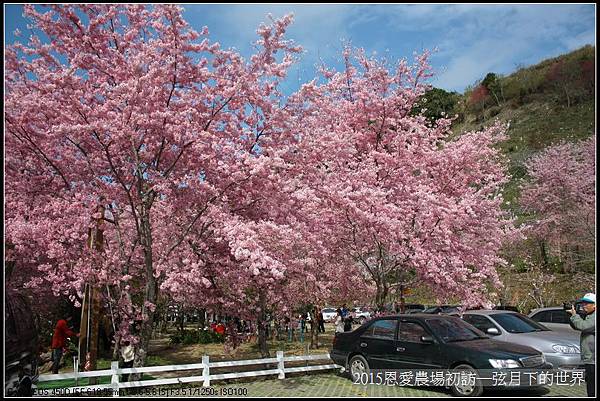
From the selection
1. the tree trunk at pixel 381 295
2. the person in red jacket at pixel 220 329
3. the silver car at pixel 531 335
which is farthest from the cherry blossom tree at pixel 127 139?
the person in red jacket at pixel 220 329

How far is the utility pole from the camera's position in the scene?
9797 mm

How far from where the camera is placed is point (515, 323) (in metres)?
11.3

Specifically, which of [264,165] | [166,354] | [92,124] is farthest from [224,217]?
[166,354]

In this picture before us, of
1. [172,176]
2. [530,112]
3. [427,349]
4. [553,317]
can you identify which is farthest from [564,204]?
[530,112]

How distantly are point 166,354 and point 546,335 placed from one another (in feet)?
46.0

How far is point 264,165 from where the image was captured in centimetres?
869

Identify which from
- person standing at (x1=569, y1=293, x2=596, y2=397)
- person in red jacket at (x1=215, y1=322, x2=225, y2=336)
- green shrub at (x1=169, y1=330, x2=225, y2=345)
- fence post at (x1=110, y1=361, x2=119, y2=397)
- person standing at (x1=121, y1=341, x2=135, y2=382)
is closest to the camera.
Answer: person standing at (x1=569, y1=293, x2=596, y2=397)

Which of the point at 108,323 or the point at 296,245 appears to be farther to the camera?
the point at 108,323

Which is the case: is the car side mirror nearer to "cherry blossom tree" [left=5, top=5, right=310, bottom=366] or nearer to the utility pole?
"cherry blossom tree" [left=5, top=5, right=310, bottom=366]

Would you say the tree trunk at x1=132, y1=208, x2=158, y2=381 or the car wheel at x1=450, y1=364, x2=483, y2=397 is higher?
the tree trunk at x1=132, y1=208, x2=158, y2=381

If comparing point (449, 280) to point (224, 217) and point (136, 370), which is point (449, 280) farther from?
point (136, 370)

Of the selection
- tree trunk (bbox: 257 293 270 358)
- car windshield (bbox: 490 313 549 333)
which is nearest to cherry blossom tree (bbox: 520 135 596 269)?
car windshield (bbox: 490 313 549 333)

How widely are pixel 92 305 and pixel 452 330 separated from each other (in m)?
7.17

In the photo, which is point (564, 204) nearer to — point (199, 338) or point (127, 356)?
point (199, 338)
